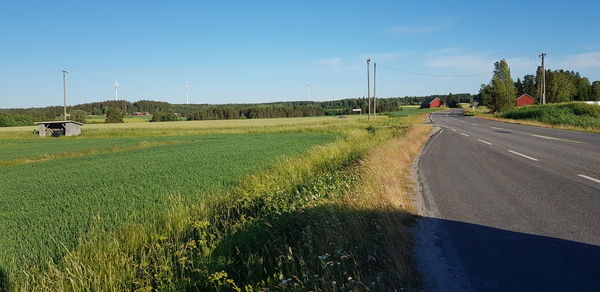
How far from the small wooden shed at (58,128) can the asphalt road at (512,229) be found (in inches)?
2256

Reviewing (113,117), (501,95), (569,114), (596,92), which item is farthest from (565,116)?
(113,117)

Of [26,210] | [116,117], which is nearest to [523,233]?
[26,210]

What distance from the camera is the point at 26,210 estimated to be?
7.86 meters

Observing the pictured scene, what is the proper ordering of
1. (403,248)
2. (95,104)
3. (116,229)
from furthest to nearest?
(95,104) < (116,229) < (403,248)

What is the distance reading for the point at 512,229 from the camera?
4910 mm

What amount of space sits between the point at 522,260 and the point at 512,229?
117cm

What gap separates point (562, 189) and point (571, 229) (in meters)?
2.81

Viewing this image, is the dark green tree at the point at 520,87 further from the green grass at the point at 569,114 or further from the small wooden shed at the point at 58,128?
the small wooden shed at the point at 58,128

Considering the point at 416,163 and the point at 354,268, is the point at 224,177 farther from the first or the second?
the point at 354,268

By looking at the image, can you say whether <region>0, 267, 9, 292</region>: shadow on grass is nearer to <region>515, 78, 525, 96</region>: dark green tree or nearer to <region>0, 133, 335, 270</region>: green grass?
<region>0, 133, 335, 270</region>: green grass

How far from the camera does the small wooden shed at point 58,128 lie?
52.1 meters

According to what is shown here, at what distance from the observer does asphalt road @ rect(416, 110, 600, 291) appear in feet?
11.5

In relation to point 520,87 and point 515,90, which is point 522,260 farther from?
point 520,87

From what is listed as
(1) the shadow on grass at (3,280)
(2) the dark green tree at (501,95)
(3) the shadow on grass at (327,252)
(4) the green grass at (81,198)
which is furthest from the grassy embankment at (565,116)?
(1) the shadow on grass at (3,280)
